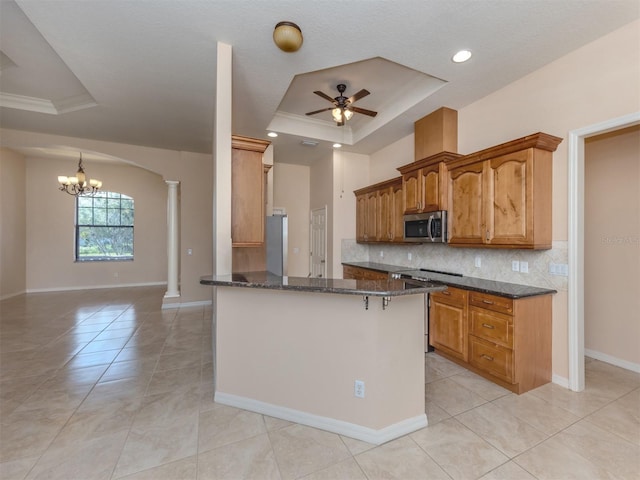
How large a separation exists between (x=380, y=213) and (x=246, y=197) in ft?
9.17

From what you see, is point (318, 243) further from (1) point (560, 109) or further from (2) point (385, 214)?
(1) point (560, 109)

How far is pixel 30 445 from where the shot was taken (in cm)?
189

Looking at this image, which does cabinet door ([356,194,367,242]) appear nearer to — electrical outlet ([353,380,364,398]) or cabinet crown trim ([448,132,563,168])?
cabinet crown trim ([448,132,563,168])

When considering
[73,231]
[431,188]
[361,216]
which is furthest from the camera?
[73,231]

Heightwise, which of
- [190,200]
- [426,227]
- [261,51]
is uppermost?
[261,51]

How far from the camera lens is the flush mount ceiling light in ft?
7.24

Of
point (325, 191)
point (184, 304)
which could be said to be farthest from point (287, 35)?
point (184, 304)

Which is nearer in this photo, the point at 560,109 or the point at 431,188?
the point at 560,109

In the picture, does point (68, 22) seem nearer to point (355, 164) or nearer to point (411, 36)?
point (411, 36)

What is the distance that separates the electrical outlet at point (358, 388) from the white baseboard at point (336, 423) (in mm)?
216

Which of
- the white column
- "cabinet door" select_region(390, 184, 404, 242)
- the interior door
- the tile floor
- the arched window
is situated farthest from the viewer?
the arched window

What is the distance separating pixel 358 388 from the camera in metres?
1.95

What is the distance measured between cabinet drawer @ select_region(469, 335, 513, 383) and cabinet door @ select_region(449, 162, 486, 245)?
1076mm

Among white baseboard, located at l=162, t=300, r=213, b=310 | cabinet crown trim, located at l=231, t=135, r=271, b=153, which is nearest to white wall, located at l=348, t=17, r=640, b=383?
cabinet crown trim, located at l=231, t=135, r=271, b=153
